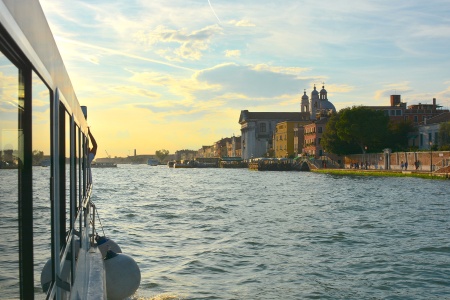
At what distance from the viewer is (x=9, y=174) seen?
162 cm

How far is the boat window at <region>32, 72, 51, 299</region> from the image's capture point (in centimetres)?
203

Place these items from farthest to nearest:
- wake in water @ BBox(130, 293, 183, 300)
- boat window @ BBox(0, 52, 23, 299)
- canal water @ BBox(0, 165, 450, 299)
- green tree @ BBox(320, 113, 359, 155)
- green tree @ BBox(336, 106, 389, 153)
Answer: green tree @ BBox(320, 113, 359, 155) → green tree @ BBox(336, 106, 389, 153) → canal water @ BBox(0, 165, 450, 299) → wake in water @ BBox(130, 293, 183, 300) → boat window @ BBox(0, 52, 23, 299)

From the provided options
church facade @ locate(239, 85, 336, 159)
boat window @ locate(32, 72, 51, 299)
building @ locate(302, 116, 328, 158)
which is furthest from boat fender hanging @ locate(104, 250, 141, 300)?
church facade @ locate(239, 85, 336, 159)

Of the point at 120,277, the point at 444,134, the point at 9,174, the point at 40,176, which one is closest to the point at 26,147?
the point at 9,174

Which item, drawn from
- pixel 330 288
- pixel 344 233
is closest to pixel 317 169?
pixel 344 233

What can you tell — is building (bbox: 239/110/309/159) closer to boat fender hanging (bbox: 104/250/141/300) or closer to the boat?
boat fender hanging (bbox: 104/250/141/300)

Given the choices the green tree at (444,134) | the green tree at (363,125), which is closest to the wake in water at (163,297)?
the green tree at (444,134)

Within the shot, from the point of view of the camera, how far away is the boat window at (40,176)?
203cm

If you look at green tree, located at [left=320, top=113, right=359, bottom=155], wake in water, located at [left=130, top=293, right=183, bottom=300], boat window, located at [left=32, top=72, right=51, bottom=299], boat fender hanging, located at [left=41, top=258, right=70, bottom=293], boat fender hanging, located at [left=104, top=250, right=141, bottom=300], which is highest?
green tree, located at [left=320, top=113, right=359, bottom=155]

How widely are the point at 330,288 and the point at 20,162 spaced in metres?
7.46

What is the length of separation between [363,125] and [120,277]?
200ft

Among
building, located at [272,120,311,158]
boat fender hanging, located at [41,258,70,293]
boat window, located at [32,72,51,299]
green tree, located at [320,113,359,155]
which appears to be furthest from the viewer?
building, located at [272,120,311,158]

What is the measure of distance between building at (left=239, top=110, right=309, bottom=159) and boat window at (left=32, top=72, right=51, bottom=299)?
127m

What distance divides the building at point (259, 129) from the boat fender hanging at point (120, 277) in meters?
122
